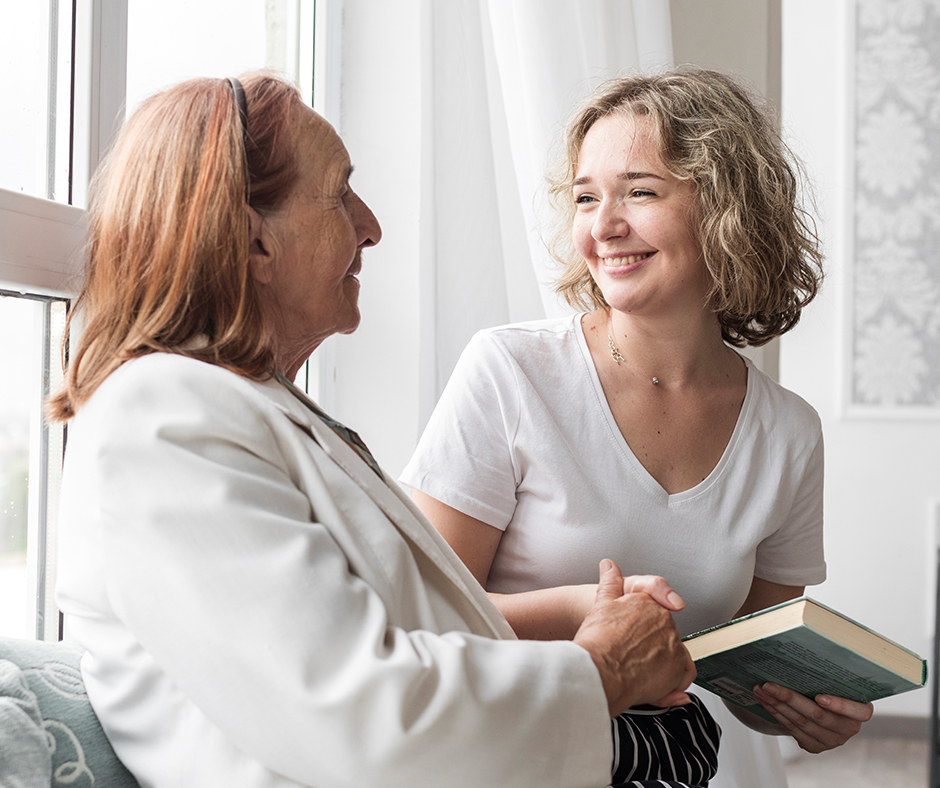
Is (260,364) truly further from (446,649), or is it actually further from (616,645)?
(616,645)

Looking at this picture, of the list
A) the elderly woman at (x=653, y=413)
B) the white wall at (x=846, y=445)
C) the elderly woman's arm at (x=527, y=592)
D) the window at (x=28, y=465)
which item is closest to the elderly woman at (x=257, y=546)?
the elderly woman's arm at (x=527, y=592)

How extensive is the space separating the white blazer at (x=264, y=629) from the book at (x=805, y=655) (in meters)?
0.25

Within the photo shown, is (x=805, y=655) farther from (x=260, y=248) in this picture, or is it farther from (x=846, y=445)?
(x=846, y=445)

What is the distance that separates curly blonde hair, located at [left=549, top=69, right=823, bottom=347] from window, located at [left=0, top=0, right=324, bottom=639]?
77 cm

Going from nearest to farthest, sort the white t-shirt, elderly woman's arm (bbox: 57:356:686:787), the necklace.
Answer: elderly woman's arm (bbox: 57:356:686:787), the white t-shirt, the necklace

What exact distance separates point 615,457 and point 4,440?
2.82 ft

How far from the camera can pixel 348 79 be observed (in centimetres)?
192

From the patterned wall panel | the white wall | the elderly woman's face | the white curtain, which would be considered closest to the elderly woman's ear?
the elderly woman's face

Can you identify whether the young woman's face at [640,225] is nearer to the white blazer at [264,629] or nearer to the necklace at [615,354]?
the necklace at [615,354]

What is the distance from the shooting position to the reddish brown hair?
0.80 meters

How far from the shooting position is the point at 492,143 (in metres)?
1.78

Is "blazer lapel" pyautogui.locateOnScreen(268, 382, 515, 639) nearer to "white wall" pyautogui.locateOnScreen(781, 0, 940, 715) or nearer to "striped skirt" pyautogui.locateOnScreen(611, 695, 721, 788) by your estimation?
"striped skirt" pyautogui.locateOnScreen(611, 695, 721, 788)

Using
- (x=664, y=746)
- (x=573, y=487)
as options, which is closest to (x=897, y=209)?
(x=573, y=487)

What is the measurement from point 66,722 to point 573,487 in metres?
0.76
